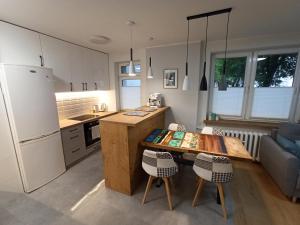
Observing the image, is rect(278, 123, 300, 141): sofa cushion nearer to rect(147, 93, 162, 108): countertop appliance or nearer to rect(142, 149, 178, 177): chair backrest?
rect(142, 149, 178, 177): chair backrest

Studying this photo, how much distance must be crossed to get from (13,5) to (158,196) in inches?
116

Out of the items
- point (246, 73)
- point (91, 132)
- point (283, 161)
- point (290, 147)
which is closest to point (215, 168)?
point (283, 161)

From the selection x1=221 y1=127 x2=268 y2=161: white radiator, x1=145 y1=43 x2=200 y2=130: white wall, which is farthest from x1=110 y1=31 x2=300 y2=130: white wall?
x1=221 y1=127 x2=268 y2=161: white radiator

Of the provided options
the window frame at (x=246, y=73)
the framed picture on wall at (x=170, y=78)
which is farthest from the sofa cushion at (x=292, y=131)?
the framed picture on wall at (x=170, y=78)

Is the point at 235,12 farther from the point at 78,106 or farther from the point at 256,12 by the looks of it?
the point at 78,106

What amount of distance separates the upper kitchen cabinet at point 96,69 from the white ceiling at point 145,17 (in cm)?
84

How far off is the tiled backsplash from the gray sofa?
404 centimetres

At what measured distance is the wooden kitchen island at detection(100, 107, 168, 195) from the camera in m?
2.00

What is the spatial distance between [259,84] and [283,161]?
1.62m

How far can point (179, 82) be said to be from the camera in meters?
3.31

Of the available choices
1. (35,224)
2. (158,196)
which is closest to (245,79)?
(158,196)

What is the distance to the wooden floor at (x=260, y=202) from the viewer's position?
5.81ft

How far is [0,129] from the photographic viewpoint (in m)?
2.00

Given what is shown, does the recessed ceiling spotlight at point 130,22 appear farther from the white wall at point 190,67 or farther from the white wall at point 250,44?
the white wall at point 250,44
